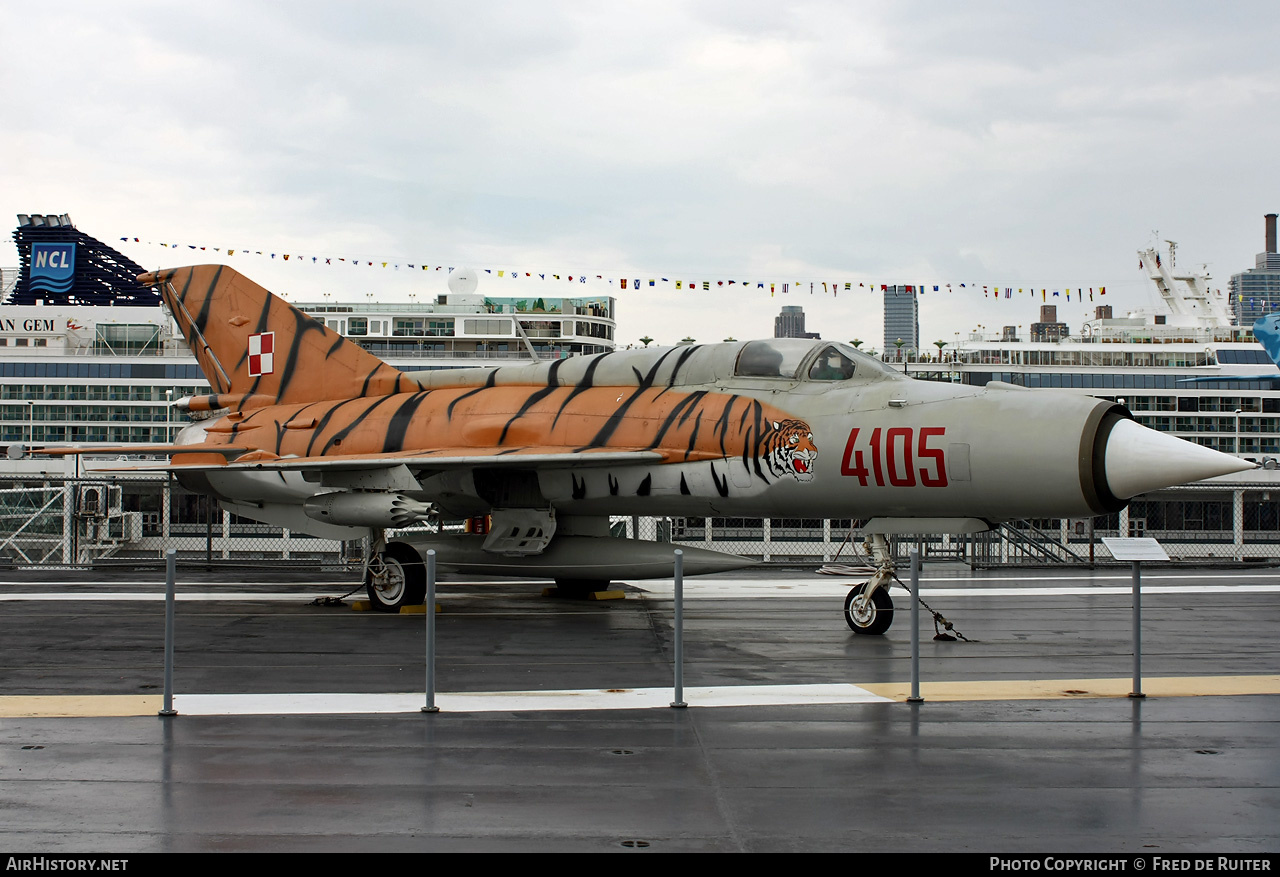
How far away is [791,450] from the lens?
1163 cm

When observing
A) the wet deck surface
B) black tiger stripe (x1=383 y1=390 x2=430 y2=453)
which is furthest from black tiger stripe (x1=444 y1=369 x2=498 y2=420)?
the wet deck surface

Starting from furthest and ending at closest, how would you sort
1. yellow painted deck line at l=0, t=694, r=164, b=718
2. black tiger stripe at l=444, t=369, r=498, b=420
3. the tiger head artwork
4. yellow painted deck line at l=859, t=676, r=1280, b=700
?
1. black tiger stripe at l=444, t=369, r=498, b=420
2. the tiger head artwork
3. yellow painted deck line at l=859, t=676, r=1280, b=700
4. yellow painted deck line at l=0, t=694, r=164, b=718

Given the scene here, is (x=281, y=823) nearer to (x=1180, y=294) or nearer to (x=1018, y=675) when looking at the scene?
(x=1018, y=675)

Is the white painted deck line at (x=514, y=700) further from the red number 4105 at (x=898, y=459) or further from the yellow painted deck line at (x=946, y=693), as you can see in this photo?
the red number 4105 at (x=898, y=459)

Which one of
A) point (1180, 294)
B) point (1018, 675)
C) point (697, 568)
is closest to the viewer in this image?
point (1018, 675)

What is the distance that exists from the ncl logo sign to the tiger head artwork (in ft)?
234

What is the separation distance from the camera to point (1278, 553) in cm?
5291

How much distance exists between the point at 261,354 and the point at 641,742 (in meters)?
12.1

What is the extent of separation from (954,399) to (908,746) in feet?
17.4

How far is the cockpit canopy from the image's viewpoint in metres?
11.8

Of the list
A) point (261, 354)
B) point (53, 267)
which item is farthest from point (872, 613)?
point (53, 267)

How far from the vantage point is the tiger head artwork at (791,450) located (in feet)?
37.8

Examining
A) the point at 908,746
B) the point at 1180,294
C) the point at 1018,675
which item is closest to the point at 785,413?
the point at 1018,675

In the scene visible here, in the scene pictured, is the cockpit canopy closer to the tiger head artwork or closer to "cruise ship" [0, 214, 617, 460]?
the tiger head artwork
